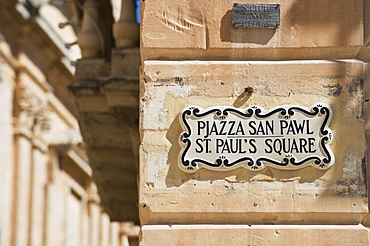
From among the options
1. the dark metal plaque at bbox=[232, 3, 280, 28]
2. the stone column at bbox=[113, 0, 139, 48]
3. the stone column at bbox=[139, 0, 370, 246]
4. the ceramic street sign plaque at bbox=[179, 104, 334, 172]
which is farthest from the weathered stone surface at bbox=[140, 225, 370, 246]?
the stone column at bbox=[113, 0, 139, 48]

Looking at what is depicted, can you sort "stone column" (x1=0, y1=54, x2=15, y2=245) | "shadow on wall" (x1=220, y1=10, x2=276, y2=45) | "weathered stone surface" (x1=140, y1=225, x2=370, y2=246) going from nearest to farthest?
"weathered stone surface" (x1=140, y1=225, x2=370, y2=246) → "shadow on wall" (x1=220, y1=10, x2=276, y2=45) → "stone column" (x1=0, y1=54, x2=15, y2=245)

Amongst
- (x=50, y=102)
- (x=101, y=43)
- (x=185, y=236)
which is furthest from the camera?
(x=50, y=102)

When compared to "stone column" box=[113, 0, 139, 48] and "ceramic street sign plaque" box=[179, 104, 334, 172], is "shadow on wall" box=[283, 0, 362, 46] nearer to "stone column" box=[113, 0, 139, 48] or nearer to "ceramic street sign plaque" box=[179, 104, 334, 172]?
"ceramic street sign plaque" box=[179, 104, 334, 172]

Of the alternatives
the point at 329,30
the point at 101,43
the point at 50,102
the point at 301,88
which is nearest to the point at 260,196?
the point at 301,88

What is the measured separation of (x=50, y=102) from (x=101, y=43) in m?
15.6

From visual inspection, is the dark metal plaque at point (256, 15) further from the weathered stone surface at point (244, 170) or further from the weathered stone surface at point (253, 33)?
the weathered stone surface at point (244, 170)

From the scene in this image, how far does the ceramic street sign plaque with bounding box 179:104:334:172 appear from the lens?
4.25 metres

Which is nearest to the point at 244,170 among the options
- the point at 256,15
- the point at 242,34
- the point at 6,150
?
the point at 242,34

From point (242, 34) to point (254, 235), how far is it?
3.22 feet

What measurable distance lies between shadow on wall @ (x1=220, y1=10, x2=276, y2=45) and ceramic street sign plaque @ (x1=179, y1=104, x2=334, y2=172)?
35 cm

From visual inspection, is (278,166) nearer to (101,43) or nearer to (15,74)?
(101,43)

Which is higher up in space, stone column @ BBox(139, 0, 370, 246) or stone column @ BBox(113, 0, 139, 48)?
stone column @ BBox(113, 0, 139, 48)

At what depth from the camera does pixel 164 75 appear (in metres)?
4.37

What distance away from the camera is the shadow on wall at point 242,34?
14.4 ft
